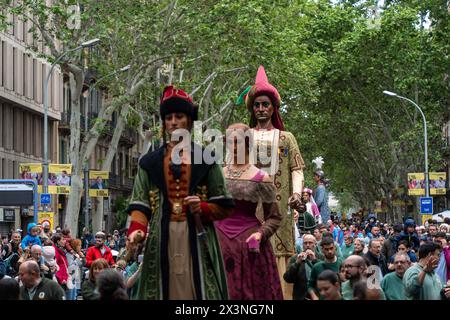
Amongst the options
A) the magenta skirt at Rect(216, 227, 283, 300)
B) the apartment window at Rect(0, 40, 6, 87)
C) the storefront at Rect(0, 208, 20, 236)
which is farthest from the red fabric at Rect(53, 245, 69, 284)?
the apartment window at Rect(0, 40, 6, 87)

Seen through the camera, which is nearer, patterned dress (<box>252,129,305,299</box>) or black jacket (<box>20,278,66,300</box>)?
black jacket (<box>20,278,66,300</box>)

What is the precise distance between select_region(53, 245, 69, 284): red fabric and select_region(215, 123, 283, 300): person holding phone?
11.1m

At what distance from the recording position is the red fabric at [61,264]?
22.9 metres

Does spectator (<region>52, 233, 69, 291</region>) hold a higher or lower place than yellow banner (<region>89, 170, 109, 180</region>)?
lower

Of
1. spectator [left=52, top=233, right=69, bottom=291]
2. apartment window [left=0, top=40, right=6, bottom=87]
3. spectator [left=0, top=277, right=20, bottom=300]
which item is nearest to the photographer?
spectator [left=0, top=277, right=20, bottom=300]

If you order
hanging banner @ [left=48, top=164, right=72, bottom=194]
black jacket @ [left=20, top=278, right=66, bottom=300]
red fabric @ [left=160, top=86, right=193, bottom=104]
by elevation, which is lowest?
black jacket @ [left=20, top=278, right=66, bottom=300]

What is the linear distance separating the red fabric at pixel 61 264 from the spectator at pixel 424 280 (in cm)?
978

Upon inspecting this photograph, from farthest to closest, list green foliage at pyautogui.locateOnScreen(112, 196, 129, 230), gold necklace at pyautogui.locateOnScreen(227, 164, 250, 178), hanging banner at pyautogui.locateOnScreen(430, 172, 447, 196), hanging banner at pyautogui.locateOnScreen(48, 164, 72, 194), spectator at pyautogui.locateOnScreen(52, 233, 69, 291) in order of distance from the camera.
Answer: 1. green foliage at pyautogui.locateOnScreen(112, 196, 129, 230)
2. hanging banner at pyautogui.locateOnScreen(430, 172, 447, 196)
3. hanging banner at pyautogui.locateOnScreen(48, 164, 72, 194)
4. spectator at pyautogui.locateOnScreen(52, 233, 69, 291)
5. gold necklace at pyautogui.locateOnScreen(227, 164, 250, 178)

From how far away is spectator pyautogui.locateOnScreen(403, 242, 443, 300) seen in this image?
525 inches

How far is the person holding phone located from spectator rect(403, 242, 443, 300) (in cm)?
202

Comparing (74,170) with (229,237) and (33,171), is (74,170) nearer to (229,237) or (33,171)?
(33,171)

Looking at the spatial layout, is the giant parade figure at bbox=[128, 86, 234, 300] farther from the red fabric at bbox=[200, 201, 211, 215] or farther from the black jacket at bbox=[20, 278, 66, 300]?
the black jacket at bbox=[20, 278, 66, 300]

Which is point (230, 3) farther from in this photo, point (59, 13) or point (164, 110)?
point (164, 110)

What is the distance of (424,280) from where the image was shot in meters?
13.5
